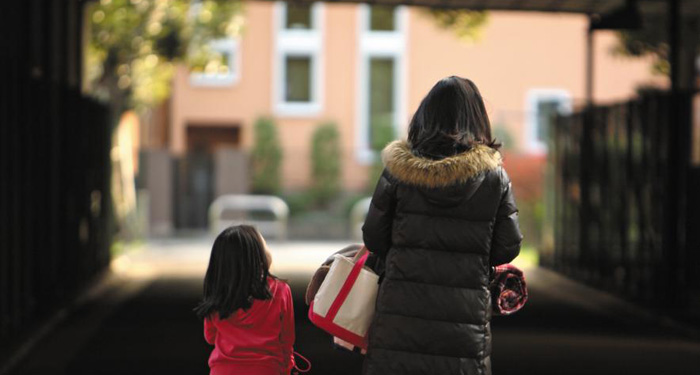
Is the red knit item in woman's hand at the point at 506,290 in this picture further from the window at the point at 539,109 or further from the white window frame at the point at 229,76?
the white window frame at the point at 229,76

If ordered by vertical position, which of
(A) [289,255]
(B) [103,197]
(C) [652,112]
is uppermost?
(C) [652,112]

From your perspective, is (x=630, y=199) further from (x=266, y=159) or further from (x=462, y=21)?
(x=266, y=159)

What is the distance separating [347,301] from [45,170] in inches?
279

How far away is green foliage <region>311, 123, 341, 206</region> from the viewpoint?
1105 inches

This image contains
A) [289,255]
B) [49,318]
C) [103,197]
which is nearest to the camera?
[49,318]

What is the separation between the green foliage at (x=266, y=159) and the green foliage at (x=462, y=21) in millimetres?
9071

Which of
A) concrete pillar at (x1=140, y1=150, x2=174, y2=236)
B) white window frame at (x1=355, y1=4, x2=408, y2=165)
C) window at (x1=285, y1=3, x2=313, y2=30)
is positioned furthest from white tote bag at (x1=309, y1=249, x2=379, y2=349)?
window at (x1=285, y1=3, x2=313, y2=30)

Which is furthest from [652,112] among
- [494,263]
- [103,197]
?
[494,263]

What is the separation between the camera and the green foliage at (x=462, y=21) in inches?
752

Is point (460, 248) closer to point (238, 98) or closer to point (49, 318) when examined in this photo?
point (49, 318)

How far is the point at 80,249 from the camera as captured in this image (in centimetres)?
1284

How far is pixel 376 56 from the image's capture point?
100.0 ft

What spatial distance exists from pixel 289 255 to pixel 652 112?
9.50m

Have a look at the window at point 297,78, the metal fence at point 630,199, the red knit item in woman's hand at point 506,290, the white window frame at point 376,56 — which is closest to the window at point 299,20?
the window at point 297,78
